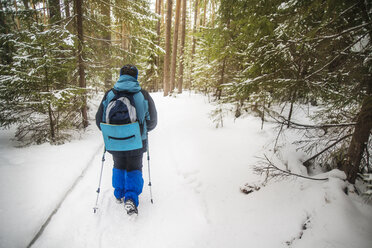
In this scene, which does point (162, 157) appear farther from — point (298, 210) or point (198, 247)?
point (298, 210)

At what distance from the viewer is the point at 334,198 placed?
93.2 inches

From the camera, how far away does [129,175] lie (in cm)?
285

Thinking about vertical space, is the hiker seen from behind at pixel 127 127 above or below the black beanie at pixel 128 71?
below

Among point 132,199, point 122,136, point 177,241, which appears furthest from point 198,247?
point 122,136

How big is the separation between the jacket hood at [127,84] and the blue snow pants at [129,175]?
1203mm

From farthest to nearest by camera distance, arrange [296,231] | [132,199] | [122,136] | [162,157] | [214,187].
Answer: [162,157] < [214,187] < [132,199] < [122,136] < [296,231]

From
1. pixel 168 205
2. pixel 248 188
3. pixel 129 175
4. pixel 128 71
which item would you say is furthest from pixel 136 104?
pixel 248 188

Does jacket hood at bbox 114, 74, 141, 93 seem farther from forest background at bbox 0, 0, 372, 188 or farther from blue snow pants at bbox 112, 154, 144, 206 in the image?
forest background at bbox 0, 0, 372, 188

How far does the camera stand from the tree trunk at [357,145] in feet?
7.73

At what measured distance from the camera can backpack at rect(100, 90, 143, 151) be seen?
249cm

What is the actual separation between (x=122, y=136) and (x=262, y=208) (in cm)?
286

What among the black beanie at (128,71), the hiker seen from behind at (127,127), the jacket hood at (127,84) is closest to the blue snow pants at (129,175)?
the hiker seen from behind at (127,127)

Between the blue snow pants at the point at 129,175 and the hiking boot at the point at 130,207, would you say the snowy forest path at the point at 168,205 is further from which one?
the blue snow pants at the point at 129,175

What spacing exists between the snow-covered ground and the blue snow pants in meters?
0.43
